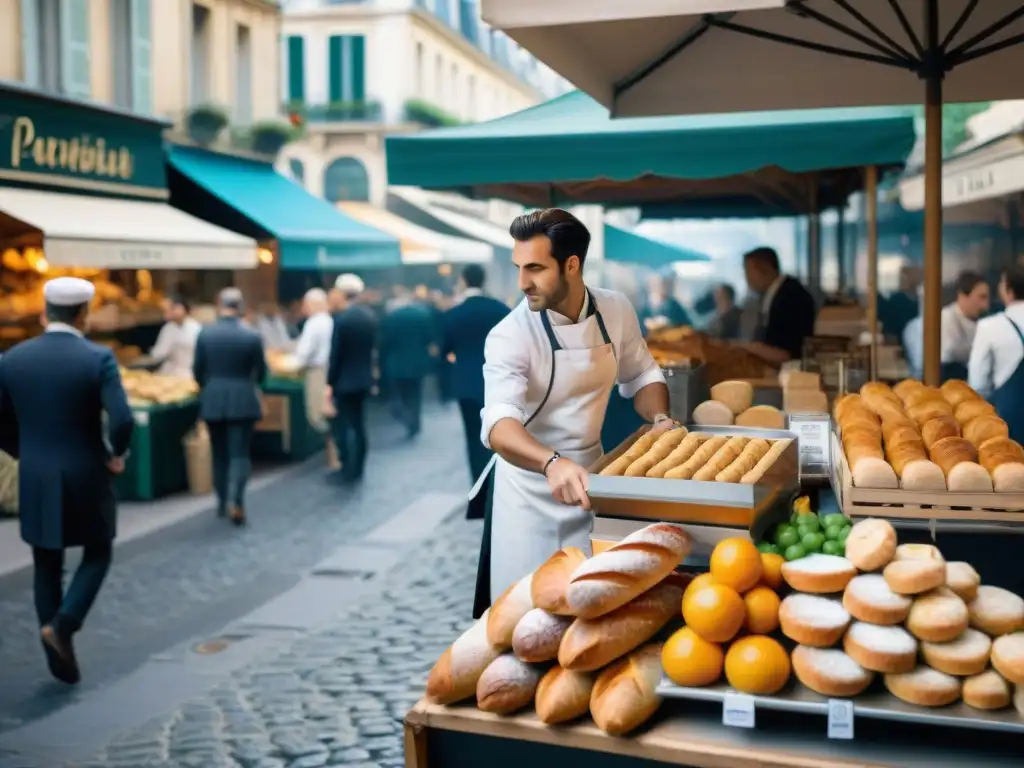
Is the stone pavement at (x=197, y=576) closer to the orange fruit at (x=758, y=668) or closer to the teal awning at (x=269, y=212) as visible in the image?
the orange fruit at (x=758, y=668)

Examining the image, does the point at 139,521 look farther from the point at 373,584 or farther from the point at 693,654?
the point at 693,654

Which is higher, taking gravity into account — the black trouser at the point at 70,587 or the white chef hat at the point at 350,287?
the white chef hat at the point at 350,287

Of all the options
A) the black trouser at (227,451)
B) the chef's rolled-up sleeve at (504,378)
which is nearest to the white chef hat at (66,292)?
the chef's rolled-up sleeve at (504,378)

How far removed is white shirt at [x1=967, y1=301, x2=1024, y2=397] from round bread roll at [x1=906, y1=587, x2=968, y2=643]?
498cm

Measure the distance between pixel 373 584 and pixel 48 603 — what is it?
2452 mm

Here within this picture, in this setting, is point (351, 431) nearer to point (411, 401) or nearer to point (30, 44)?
point (411, 401)

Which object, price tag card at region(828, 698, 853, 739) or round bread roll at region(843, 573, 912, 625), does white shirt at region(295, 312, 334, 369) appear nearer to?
round bread roll at region(843, 573, 912, 625)

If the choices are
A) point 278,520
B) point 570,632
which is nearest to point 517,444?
point 570,632

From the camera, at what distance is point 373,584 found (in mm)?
8219

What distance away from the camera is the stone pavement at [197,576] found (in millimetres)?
6379

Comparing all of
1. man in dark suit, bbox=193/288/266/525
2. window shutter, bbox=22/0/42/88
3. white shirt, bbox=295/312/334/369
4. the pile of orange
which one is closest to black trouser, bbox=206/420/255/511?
man in dark suit, bbox=193/288/266/525

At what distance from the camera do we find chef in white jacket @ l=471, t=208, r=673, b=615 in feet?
11.9

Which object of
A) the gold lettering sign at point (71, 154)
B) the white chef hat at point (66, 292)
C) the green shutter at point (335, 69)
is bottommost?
the white chef hat at point (66, 292)

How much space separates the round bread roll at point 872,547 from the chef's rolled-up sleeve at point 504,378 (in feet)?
3.75
